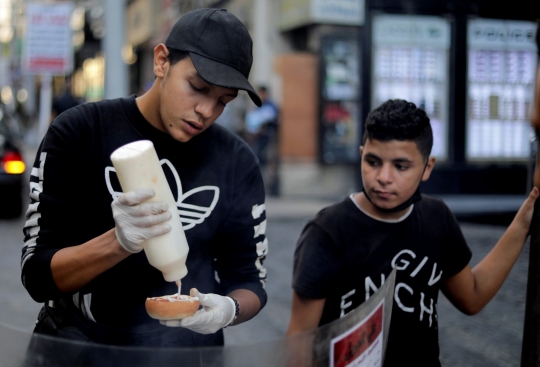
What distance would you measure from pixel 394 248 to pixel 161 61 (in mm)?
981

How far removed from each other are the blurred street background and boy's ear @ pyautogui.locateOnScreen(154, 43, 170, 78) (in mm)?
2918

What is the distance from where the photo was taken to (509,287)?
19.9ft

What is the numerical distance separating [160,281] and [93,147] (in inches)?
17.1

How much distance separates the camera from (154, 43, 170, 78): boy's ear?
6.70ft

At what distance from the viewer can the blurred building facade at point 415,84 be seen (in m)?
10.5

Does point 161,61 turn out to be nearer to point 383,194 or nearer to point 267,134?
point 383,194

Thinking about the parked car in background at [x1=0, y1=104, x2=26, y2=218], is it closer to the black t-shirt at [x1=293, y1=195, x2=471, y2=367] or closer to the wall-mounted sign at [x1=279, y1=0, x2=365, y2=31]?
the wall-mounted sign at [x1=279, y1=0, x2=365, y2=31]

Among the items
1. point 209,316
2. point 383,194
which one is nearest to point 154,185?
point 209,316

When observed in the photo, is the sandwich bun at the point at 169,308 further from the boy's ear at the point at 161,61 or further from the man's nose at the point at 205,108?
the boy's ear at the point at 161,61

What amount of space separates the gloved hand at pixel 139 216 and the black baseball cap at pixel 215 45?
0.45 m

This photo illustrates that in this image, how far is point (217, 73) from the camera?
1927mm

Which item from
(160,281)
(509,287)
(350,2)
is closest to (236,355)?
(160,281)

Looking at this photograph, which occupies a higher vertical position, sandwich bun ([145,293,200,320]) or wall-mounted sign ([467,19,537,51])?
wall-mounted sign ([467,19,537,51])

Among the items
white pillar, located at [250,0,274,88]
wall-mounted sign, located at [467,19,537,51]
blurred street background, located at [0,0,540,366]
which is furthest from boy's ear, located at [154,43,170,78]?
white pillar, located at [250,0,274,88]
